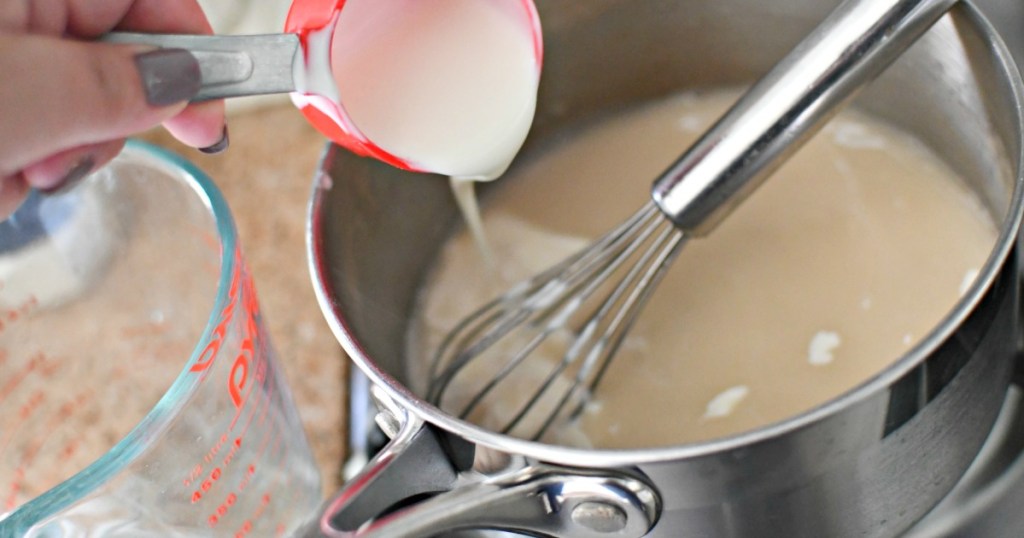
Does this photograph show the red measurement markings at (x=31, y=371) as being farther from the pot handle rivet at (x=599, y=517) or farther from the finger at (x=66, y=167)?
the pot handle rivet at (x=599, y=517)

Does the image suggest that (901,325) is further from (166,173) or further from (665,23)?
(166,173)

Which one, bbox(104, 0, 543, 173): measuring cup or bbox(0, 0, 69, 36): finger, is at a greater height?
bbox(0, 0, 69, 36): finger

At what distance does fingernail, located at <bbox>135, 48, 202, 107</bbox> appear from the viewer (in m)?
0.36

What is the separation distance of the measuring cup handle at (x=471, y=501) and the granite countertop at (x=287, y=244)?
0.60 feet

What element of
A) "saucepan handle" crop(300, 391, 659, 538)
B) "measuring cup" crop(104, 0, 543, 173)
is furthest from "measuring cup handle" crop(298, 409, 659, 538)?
"measuring cup" crop(104, 0, 543, 173)

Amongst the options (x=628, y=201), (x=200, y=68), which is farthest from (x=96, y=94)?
(x=628, y=201)

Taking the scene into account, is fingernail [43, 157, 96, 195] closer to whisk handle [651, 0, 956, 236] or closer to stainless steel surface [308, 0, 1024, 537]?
stainless steel surface [308, 0, 1024, 537]

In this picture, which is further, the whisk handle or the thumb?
the whisk handle

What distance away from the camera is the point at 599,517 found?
1.27 ft

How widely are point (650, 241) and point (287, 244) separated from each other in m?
0.24

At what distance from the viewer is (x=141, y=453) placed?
0.40 m

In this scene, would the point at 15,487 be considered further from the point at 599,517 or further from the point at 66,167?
the point at 599,517

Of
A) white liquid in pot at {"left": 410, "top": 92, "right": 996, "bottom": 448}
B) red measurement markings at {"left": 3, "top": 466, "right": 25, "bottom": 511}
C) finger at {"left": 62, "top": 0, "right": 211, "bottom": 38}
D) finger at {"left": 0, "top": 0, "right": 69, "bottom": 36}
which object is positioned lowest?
red measurement markings at {"left": 3, "top": 466, "right": 25, "bottom": 511}

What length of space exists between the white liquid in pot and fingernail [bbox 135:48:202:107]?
11.1 inches
